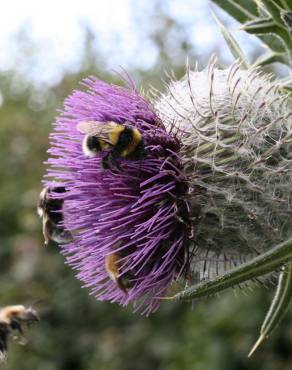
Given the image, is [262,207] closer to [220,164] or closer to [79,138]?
[220,164]

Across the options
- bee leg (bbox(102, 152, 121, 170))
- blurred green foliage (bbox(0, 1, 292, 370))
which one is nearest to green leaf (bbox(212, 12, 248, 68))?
bee leg (bbox(102, 152, 121, 170))

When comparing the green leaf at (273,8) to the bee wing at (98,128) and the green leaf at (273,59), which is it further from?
the bee wing at (98,128)

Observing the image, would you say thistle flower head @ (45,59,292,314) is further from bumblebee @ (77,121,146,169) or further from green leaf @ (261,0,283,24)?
green leaf @ (261,0,283,24)

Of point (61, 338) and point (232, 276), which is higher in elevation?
point (232, 276)

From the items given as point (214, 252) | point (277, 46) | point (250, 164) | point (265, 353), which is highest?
point (277, 46)

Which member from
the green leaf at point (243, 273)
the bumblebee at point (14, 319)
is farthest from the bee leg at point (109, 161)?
the bumblebee at point (14, 319)

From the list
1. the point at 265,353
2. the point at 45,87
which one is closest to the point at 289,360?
the point at 265,353
